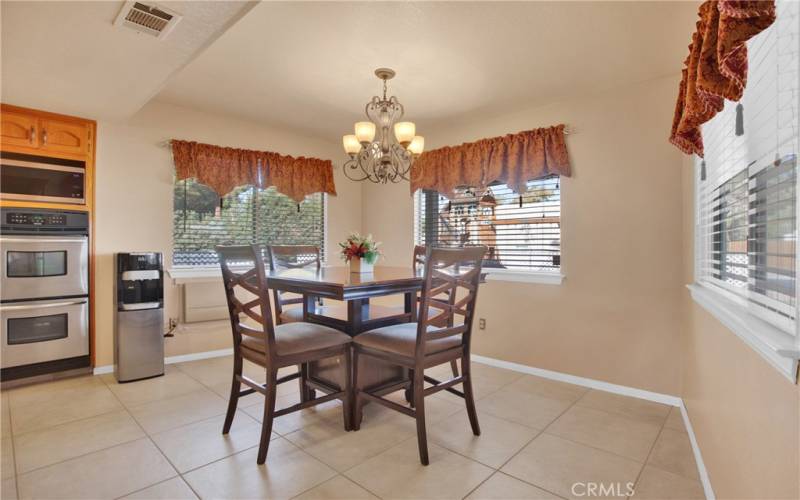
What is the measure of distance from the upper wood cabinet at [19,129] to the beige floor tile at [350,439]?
3018 millimetres

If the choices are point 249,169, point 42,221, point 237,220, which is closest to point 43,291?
point 42,221

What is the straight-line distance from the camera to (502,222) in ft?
12.7

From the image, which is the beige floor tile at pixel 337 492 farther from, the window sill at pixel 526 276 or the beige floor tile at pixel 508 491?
the window sill at pixel 526 276

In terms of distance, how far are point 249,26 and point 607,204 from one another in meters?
2.79

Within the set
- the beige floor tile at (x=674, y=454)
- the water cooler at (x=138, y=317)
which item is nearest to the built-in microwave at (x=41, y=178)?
the water cooler at (x=138, y=317)

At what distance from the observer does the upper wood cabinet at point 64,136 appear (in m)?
3.19

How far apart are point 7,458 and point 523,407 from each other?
294 centimetres

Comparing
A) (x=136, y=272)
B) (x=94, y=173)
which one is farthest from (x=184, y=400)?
(x=94, y=173)

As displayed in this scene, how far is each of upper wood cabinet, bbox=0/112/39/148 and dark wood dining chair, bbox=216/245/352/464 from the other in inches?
88.1

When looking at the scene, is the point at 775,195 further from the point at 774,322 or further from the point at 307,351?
the point at 307,351

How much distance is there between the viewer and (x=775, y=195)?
1.19 metres

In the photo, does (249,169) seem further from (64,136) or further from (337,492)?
(337,492)

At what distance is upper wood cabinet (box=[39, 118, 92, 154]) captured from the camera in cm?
319

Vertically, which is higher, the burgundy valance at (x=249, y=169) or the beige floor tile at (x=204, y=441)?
the burgundy valance at (x=249, y=169)
